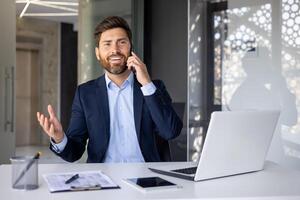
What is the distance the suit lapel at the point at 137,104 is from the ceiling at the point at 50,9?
16.9 ft

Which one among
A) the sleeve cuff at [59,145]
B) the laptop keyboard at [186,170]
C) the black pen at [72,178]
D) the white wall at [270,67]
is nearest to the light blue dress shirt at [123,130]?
the sleeve cuff at [59,145]

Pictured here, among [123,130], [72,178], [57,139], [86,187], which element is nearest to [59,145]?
[57,139]

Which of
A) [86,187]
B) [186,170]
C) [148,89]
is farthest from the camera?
[148,89]

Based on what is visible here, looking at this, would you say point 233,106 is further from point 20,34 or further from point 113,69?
point 20,34

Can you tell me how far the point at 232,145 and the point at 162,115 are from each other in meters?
0.56

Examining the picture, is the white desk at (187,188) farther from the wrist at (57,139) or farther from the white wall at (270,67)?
the white wall at (270,67)

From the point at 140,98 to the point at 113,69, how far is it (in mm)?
203

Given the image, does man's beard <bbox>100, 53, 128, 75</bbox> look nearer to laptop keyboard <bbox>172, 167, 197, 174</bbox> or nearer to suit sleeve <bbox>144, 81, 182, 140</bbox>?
suit sleeve <bbox>144, 81, 182, 140</bbox>

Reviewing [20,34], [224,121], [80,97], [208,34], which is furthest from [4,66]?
[20,34]

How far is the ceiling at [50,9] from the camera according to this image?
23.9 ft

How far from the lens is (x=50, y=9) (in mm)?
7945

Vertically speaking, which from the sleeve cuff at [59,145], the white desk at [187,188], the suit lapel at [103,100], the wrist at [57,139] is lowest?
the white desk at [187,188]

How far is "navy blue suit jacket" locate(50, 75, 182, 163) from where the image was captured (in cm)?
205

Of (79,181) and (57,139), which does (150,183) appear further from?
(57,139)
